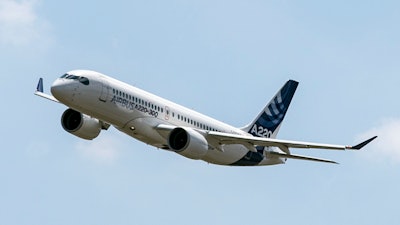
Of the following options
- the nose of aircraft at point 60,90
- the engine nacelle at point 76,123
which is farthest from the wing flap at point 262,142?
the nose of aircraft at point 60,90

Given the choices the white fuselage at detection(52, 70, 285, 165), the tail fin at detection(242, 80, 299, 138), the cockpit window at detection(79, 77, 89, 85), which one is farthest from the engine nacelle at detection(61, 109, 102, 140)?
the tail fin at detection(242, 80, 299, 138)

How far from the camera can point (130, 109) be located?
66.7m

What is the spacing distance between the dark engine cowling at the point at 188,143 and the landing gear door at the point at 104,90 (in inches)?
217

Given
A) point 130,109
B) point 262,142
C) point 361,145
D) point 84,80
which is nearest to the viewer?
point 361,145

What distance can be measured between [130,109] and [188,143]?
14.6ft

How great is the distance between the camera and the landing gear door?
214 ft

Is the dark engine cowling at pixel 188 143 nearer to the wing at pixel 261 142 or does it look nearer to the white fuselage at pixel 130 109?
the white fuselage at pixel 130 109

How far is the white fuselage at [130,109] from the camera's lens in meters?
64.6

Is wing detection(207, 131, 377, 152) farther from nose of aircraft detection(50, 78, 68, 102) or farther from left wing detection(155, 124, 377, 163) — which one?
nose of aircraft detection(50, 78, 68, 102)

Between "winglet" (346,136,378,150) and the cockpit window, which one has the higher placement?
"winglet" (346,136,378,150)

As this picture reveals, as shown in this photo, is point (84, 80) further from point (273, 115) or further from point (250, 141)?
point (273, 115)

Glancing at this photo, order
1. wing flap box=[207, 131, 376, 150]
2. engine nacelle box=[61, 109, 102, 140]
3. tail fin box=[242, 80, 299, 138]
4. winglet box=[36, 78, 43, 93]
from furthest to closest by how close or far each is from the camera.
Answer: tail fin box=[242, 80, 299, 138], winglet box=[36, 78, 43, 93], engine nacelle box=[61, 109, 102, 140], wing flap box=[207, 131, 376, 150]

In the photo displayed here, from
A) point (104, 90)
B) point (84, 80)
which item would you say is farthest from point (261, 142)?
point (84, 80)

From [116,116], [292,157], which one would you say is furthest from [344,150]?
[116,116]
